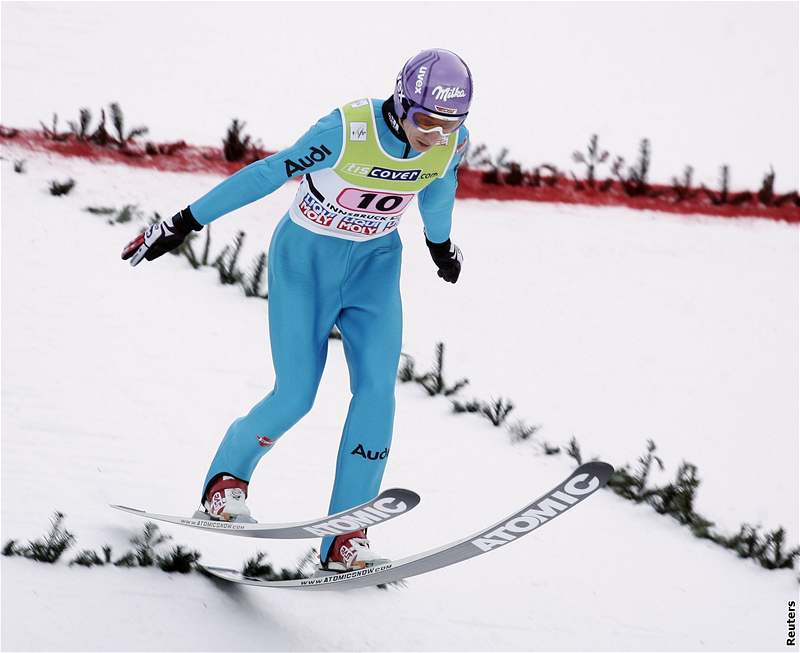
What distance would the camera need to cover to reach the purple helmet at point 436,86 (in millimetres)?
4777

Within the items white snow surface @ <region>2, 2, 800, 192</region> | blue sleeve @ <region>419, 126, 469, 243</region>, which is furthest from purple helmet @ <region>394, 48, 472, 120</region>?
white snow surface @ <region>2, 2, 800, 192</region>

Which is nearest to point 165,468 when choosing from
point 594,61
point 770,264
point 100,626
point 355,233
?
point 100,626

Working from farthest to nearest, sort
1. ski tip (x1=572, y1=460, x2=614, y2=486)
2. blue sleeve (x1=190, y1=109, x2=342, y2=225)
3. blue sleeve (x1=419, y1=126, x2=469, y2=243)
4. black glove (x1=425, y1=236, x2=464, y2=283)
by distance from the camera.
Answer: black glove (x1=425, y1=236, x2=464, y2=283) < blue sleeve (x1=419, y1=126, x2=469, y2=243) < blue sleeve (x1=190, y1=109, x2=342, y2=225) < ski tip (x1=572, y1=460, x2=614, y2=486)

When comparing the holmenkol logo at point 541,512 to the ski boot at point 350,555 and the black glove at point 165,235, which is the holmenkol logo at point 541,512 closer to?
the ski boot at point 350,555

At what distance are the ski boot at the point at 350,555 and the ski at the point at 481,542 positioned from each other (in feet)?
0.22

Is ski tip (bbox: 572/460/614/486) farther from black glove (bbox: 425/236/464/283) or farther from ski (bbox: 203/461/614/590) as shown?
black glove (bbox: 425/236/464/283)

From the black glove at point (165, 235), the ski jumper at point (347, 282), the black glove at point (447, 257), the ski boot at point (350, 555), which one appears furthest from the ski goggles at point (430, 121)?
the ski boot at point (350, 555)

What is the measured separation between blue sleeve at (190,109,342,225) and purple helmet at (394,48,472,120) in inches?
11.9

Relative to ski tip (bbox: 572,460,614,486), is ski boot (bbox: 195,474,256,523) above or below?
below

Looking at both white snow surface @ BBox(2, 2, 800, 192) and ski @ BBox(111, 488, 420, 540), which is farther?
white snow surface @ BBox(2, 2, 800, 192)

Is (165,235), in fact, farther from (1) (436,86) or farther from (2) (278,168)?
(1) (436,86)

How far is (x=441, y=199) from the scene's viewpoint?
5.32 meters

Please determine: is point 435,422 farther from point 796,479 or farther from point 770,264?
point 770,264

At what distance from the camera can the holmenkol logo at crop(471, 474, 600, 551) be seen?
15.6 feet
